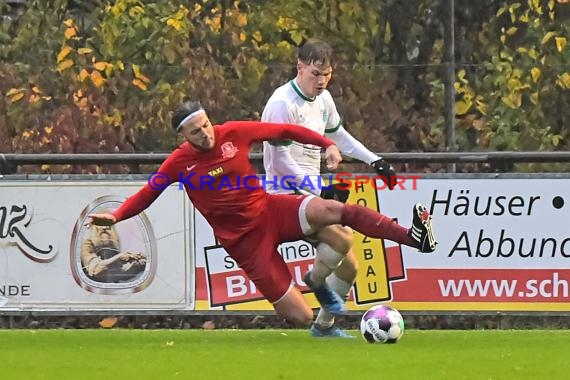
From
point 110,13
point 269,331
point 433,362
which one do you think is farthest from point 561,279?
point 110,13

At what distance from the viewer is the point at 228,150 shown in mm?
9953

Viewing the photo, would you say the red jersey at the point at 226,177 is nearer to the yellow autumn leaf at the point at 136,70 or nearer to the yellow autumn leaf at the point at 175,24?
Result: the yellow autumn leaf at the point at 136,70

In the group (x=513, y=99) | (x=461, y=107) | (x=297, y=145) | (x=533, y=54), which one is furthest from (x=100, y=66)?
(x=297, y=145)

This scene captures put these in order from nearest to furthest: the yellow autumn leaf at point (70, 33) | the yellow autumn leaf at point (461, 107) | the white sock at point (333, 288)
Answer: the white sock at point (333, 288) < the yellow autumn leaf at point (461, 107) < the yellow autumn leaf at point (70, 33)

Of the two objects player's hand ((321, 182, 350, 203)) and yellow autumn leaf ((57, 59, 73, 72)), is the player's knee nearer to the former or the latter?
player's hand ((321, 182, 350, 203))

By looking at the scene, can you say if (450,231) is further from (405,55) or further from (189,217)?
(405,55)

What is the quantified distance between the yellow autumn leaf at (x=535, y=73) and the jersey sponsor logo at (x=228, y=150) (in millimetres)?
5721

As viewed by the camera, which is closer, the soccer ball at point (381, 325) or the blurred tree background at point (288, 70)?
the soccer ball at point (381, 325)

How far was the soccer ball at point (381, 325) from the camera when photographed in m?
9.98

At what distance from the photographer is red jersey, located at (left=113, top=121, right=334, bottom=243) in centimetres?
991

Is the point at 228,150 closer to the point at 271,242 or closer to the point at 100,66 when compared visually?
the point at 271,242

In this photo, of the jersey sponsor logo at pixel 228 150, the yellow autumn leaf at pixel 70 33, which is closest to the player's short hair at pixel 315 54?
the jersey sponsor logo at pixel 228 150

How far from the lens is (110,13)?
625 inches

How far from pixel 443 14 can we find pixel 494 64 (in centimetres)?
84
